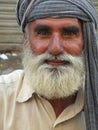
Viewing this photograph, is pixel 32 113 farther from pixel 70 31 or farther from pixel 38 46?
pixel 70 31

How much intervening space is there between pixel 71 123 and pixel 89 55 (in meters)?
0.50

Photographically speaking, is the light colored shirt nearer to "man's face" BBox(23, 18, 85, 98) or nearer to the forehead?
"man's face" BBox(23, 18, 85, 98)

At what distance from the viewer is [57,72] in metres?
3.58

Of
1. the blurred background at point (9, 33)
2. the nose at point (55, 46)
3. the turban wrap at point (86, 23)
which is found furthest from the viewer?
the blurred background at point (9, 33)

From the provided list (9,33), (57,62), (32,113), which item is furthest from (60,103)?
(9,33)

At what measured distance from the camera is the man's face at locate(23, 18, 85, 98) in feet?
11.7

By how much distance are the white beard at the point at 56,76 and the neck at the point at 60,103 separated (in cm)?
7

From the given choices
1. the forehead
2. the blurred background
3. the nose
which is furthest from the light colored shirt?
the blurred background

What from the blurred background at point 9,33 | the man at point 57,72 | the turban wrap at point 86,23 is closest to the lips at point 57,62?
the man at point 57,72

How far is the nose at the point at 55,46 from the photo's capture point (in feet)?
11.5

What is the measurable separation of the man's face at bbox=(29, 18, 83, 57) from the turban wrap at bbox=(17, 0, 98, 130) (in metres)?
0.04

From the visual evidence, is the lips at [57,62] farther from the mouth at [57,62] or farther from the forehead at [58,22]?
the forehead at [58,22]

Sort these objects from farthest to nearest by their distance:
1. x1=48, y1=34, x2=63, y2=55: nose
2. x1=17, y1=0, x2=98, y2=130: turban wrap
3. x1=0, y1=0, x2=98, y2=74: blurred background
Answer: x1=0, y1=0, x2=98, y2=74: blurred background, x1=17, y1=0, x2=98, y2=130: turban wrap, x1=48, y1=34, x2=63, y2=55: nose

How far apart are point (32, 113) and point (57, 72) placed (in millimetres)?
359
